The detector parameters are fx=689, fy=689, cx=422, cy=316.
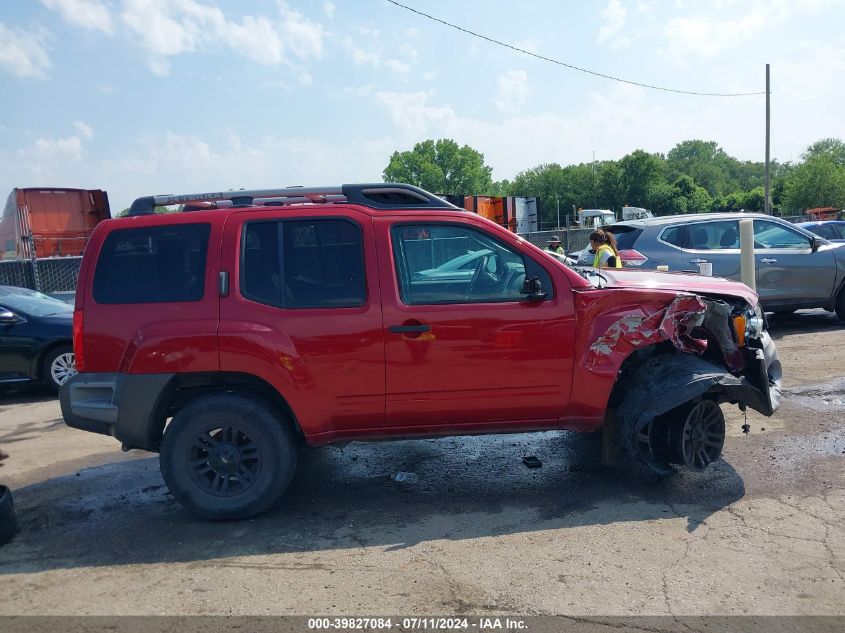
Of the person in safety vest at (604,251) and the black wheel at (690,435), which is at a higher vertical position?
the person in safety vest at (604,251)

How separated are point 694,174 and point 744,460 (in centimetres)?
12445

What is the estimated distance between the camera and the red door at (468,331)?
4.54m

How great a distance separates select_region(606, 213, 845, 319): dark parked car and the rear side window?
725cm

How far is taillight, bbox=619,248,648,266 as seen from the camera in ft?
32.2

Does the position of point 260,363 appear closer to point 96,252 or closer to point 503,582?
point 96,252

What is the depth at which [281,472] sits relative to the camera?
4.62 m

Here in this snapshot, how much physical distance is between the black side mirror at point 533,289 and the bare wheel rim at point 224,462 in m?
2.08

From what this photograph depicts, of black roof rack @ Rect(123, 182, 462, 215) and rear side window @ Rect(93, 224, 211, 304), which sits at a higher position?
black roof rack @ Rect(123, 182, 462, 215)

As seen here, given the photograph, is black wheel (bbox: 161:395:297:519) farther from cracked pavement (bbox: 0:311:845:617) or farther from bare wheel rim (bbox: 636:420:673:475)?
bare wheel rim (bbox: 636:420:673:475)

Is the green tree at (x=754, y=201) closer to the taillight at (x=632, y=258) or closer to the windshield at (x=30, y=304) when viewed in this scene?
the taillight at (x=632, y=258)

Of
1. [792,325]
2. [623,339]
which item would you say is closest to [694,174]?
[792,325]

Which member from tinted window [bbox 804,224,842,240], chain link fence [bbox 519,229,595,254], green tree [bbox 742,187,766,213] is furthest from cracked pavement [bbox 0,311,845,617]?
green tree [bbox 742,187,766,213]

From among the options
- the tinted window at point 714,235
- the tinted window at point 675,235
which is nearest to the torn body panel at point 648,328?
the tinted window at point 675,235

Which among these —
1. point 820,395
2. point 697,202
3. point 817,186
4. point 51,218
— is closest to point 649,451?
point 820,395
